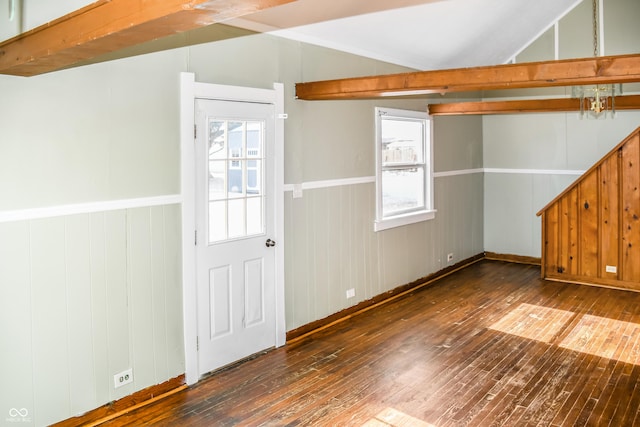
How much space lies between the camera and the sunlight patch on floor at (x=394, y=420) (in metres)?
3.26

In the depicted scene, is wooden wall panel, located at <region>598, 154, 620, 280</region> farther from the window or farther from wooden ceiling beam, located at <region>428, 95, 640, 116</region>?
the window

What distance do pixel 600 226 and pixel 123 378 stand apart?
587cm

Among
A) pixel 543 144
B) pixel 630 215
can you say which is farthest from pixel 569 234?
pixel 543 144

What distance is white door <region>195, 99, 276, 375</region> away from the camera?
13.1 feet

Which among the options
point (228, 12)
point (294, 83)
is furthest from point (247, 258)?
point (228, 12)

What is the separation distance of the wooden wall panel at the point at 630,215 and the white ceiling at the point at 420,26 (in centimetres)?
215

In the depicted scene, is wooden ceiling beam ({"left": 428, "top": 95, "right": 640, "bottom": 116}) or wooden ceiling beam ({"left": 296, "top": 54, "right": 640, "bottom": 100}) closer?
wooden ceiling beam ({"left": 296, "top": 54, "right": 640, "bottom": 100})

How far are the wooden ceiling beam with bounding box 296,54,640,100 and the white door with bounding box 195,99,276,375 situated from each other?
79 cm

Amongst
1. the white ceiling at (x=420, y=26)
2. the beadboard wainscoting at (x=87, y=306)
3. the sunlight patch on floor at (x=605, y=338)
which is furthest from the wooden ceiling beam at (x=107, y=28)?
the sunlight patch on floor at (x=605, y=338)

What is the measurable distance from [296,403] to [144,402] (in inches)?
42.3

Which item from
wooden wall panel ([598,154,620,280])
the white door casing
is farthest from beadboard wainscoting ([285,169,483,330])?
wooden wall panel ([598,154,620,280])

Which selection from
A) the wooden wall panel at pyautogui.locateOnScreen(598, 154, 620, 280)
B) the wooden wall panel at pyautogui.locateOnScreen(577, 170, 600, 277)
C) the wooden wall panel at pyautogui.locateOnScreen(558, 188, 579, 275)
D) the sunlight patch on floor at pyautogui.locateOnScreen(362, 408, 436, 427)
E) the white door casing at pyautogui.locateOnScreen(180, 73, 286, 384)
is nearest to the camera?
the sunlight patch on floor at pyautogui.locateOnScreen(362, 408, 436, 427)

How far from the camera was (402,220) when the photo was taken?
6328 millimetres

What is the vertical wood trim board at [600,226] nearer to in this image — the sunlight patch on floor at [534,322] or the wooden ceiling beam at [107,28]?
the sunlight patch on floor at [534,322]
